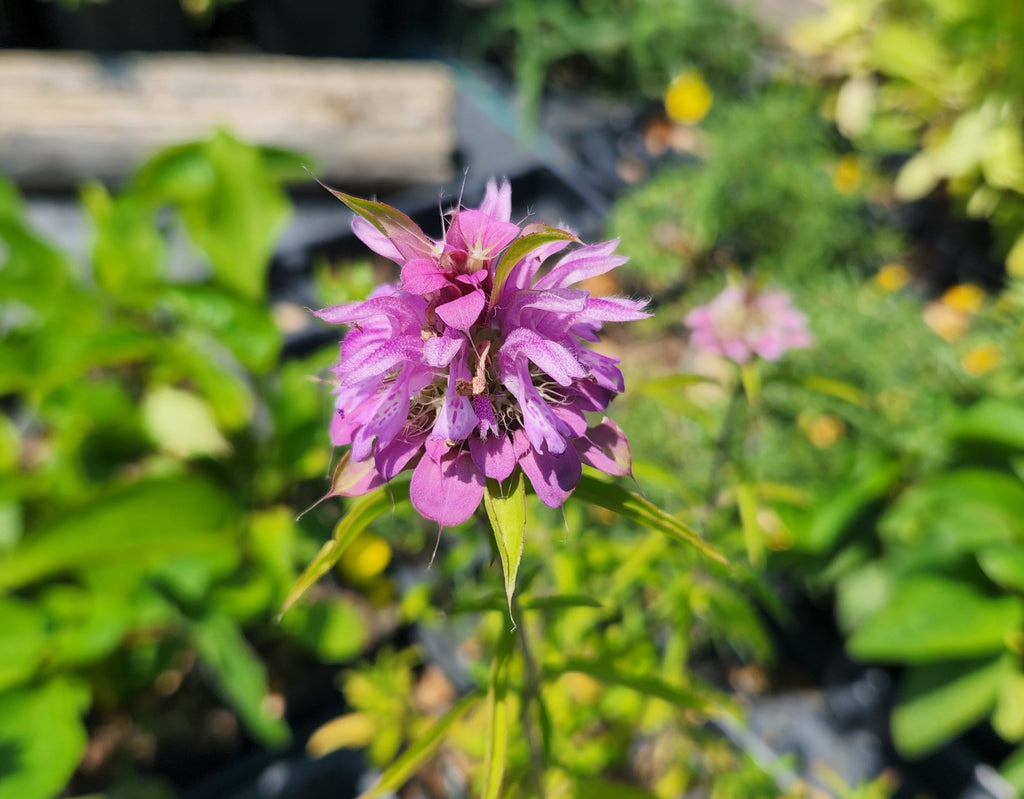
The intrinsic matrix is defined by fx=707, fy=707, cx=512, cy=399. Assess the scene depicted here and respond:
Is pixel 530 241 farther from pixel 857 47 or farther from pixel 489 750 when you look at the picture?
pixel 857 47

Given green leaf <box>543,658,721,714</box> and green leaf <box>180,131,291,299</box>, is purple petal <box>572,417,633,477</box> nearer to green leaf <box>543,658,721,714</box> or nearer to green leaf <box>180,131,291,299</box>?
green leaf <box>543,658,721,714</box>

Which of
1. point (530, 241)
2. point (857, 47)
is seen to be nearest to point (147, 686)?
point (530, 241)

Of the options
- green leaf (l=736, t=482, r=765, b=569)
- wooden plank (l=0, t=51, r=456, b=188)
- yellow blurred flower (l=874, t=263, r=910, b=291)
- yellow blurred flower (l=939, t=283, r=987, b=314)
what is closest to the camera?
green leaf (l=736, t=482, r=765, b=569)

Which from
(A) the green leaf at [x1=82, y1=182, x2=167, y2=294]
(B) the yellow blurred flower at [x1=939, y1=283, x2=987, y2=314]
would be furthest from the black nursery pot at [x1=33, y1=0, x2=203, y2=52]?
(B) the yellow blurred flower at [x1=939, y1=283, x2=987, y2=314]

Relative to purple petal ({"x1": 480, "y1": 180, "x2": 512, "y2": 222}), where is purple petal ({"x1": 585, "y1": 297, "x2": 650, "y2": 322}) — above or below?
below

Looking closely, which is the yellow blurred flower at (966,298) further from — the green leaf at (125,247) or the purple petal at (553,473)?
the green leaf at (125,247)

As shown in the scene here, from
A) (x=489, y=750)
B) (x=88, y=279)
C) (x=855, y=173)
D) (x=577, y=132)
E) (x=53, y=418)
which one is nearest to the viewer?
(x=489, y=750)
